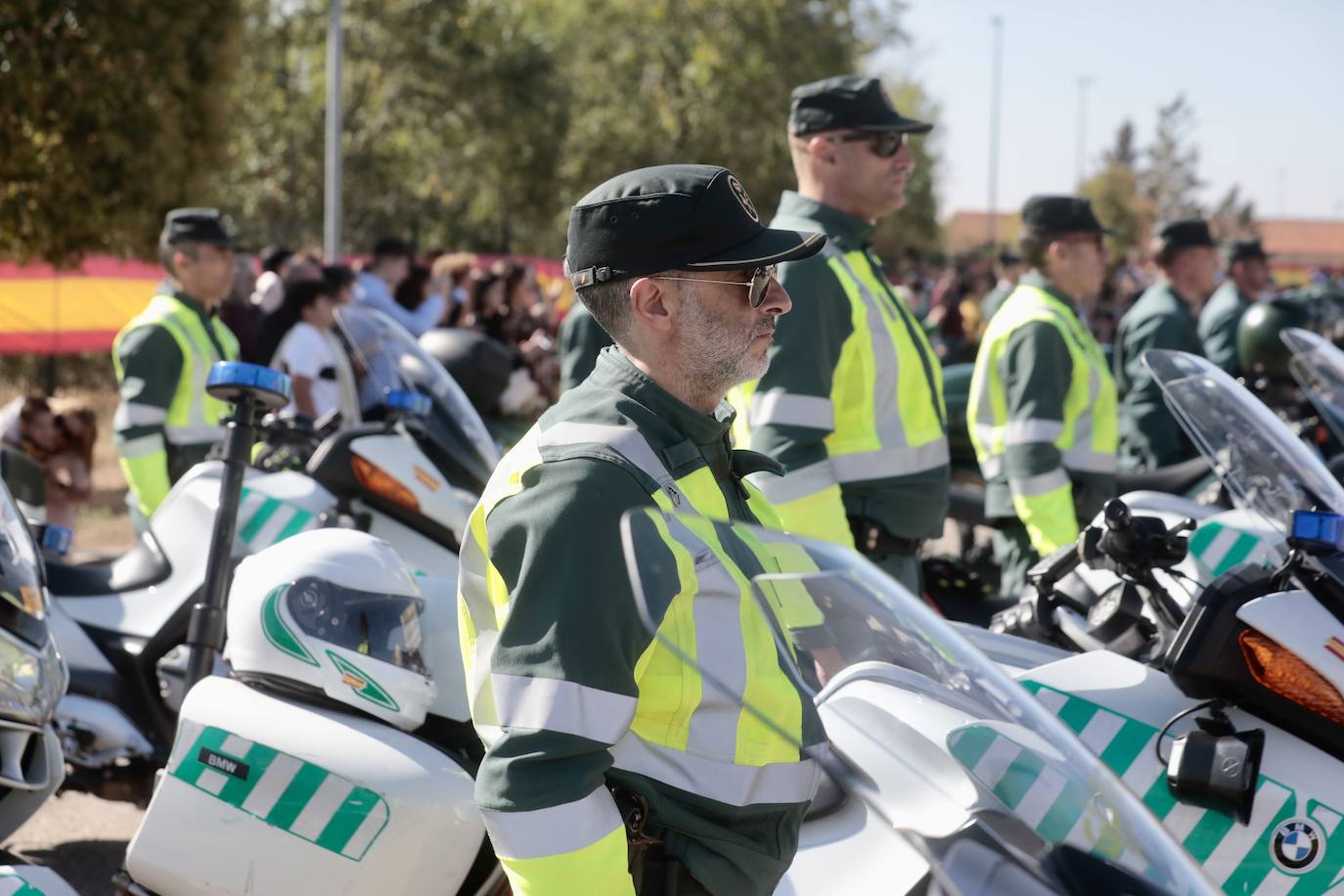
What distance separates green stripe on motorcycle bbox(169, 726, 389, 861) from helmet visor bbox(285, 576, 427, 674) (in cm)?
26

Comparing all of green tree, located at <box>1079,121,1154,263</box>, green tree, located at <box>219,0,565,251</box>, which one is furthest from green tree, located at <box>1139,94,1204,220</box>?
green tree, located at <box>219,0,565,251</box>

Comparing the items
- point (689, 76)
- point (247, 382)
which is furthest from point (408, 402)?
point (689, 76)

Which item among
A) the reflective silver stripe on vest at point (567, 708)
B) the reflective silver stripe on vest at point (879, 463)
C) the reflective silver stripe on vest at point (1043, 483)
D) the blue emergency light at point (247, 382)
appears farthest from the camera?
the reflective silver stripe on vest at point (1043, 483)

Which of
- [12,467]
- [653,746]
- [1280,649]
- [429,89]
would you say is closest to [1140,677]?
[1280,649]

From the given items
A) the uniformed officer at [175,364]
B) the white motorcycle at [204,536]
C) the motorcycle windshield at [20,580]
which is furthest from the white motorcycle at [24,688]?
the uniformed officer at [175,364]

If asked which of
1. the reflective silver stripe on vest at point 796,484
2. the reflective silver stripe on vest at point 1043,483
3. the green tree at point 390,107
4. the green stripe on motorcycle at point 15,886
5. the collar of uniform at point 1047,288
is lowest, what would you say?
the green stripe on motorcycle at point 15,886

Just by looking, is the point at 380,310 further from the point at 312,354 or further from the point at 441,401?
the point at 441,401

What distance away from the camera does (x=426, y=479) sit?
15.2 feet

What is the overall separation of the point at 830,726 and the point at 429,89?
26.6 m

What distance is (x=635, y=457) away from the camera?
1.71m

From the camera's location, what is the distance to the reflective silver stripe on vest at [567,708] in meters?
1.60

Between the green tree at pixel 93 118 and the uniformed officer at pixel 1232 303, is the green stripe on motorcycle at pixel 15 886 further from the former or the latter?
the green tree at pixel 93 118

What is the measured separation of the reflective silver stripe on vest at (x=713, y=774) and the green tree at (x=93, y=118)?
A: 1068 cm

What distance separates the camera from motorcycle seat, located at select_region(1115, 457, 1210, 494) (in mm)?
5418
